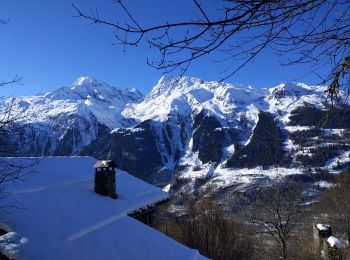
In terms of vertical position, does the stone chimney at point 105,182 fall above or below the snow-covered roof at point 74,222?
above

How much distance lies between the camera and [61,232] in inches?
446

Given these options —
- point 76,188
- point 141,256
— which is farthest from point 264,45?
point 76,188

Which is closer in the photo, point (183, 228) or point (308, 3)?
point (308, 3)

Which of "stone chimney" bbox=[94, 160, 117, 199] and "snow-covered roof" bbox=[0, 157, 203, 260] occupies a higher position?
"stone chimney" bbox=[94, 160, 117, 199]

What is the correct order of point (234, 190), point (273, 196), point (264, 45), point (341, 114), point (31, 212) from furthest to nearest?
point (234, 190) < point (273, 196) < point (31, 212) < point (341, 114) < point (264, 45)

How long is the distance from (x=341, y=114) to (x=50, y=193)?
1089 cm

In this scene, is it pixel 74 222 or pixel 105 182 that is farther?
pixel 105 182

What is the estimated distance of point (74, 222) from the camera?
12.4 m

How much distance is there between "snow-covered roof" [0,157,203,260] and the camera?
10570 mm

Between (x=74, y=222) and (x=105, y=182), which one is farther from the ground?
(x=105, y=182)

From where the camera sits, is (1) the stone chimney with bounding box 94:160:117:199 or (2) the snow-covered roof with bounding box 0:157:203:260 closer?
(2) the snow-covered roof with bounding box 0:157:203:260

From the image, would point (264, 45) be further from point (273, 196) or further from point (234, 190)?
point (234, 190)

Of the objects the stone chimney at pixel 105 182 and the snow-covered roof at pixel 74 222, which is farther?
the stone chimney at pixel 105 182

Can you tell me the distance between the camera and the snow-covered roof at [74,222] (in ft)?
34.7
